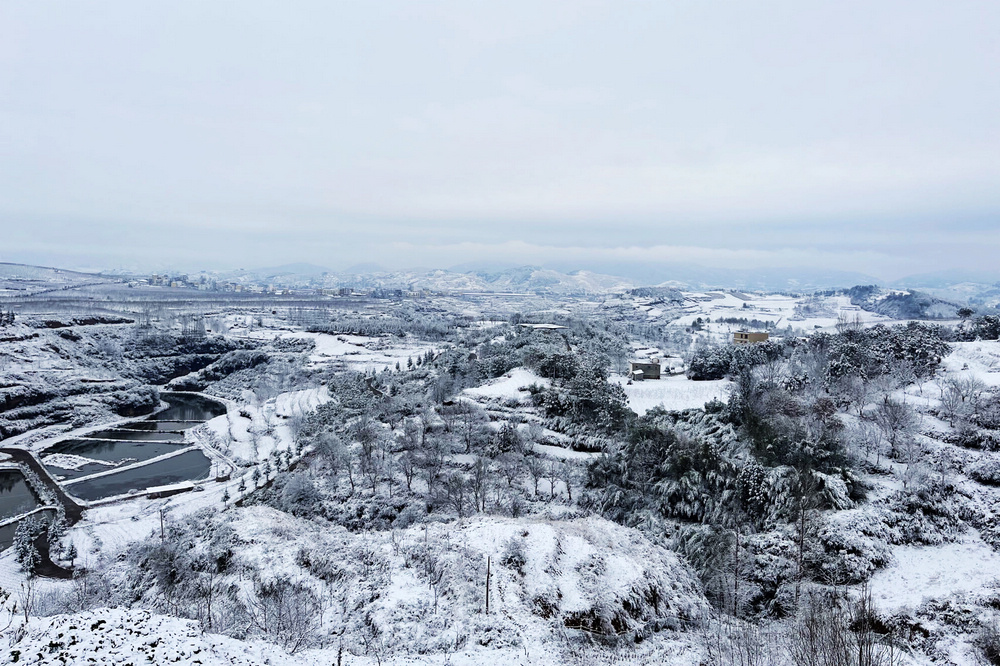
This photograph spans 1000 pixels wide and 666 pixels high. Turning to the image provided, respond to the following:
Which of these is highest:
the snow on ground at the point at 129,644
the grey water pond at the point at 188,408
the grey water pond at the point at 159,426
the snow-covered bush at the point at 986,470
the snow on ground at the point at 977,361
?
the snow on ground at the point at 977,361

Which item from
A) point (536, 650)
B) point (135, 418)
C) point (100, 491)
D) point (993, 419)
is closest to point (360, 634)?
point (536, 650)

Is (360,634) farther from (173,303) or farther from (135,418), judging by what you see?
(173,303)

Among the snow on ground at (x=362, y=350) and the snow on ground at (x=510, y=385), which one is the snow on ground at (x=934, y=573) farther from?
the snow on ground at (x=362, y=350)

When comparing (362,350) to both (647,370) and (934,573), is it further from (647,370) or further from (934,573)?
(934,573)

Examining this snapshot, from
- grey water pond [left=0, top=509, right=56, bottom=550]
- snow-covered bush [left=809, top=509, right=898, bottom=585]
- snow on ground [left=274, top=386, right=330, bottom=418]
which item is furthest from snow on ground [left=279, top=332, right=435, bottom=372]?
snow-covered bush [left=809, top=509, right=898, bottom=585]

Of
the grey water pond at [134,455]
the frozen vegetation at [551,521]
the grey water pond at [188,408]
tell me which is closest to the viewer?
the frozen vegetation at [551,521]

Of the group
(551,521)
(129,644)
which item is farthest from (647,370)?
(129,644)

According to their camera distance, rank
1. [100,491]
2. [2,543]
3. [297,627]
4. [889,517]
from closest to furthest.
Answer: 1. [297,627]
2. [889,517]
3. [2,543]
4. [100,491]

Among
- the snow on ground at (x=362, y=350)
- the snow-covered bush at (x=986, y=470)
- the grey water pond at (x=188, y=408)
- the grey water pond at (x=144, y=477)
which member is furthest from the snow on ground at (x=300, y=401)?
the snow-covered bush at (x=986, y=470)
